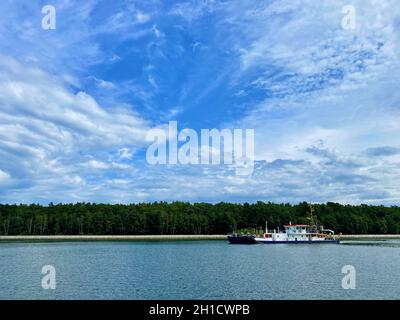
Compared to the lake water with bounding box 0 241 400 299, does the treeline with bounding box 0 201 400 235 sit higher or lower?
higher

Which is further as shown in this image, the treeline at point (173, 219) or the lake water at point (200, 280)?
the treeline at point (173, 219)

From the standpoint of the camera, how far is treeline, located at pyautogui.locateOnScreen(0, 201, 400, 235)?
167m

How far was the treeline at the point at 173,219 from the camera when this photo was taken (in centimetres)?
16662

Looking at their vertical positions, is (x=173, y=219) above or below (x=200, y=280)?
above

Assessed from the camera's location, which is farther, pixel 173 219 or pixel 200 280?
pixel 173 219

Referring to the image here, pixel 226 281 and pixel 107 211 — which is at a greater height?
pixel 107 211

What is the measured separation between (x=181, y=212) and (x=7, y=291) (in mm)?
137956

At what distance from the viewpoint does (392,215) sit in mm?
183875

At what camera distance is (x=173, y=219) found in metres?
166

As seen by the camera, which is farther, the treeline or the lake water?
the treeline

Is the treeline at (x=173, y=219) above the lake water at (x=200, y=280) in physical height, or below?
above
